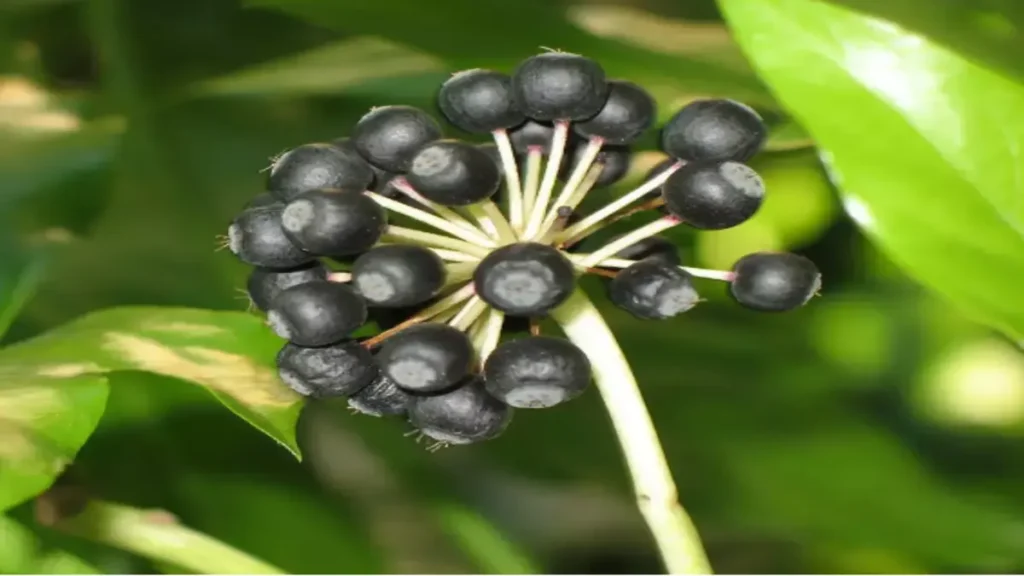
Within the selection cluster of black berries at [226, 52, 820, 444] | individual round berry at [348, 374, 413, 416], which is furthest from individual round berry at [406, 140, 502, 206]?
individual round berry at [348, 374, 413, 416]

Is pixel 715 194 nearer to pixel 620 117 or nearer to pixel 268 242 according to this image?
pixel 620 117

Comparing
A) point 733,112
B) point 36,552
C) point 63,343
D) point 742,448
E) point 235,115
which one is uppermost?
point 235,115

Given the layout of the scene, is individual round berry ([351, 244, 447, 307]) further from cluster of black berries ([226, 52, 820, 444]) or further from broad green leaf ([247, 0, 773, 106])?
broad green leaf ([247, 0, 773, 106])

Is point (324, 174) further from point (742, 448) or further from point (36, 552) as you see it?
point (742, 448)

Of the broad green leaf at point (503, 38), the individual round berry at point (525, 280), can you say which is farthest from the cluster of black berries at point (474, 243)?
the broad green leaf at point (503, 38)

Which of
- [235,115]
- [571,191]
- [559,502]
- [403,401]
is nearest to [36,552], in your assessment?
[403,401]

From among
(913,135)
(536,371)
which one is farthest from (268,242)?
(913,135)
